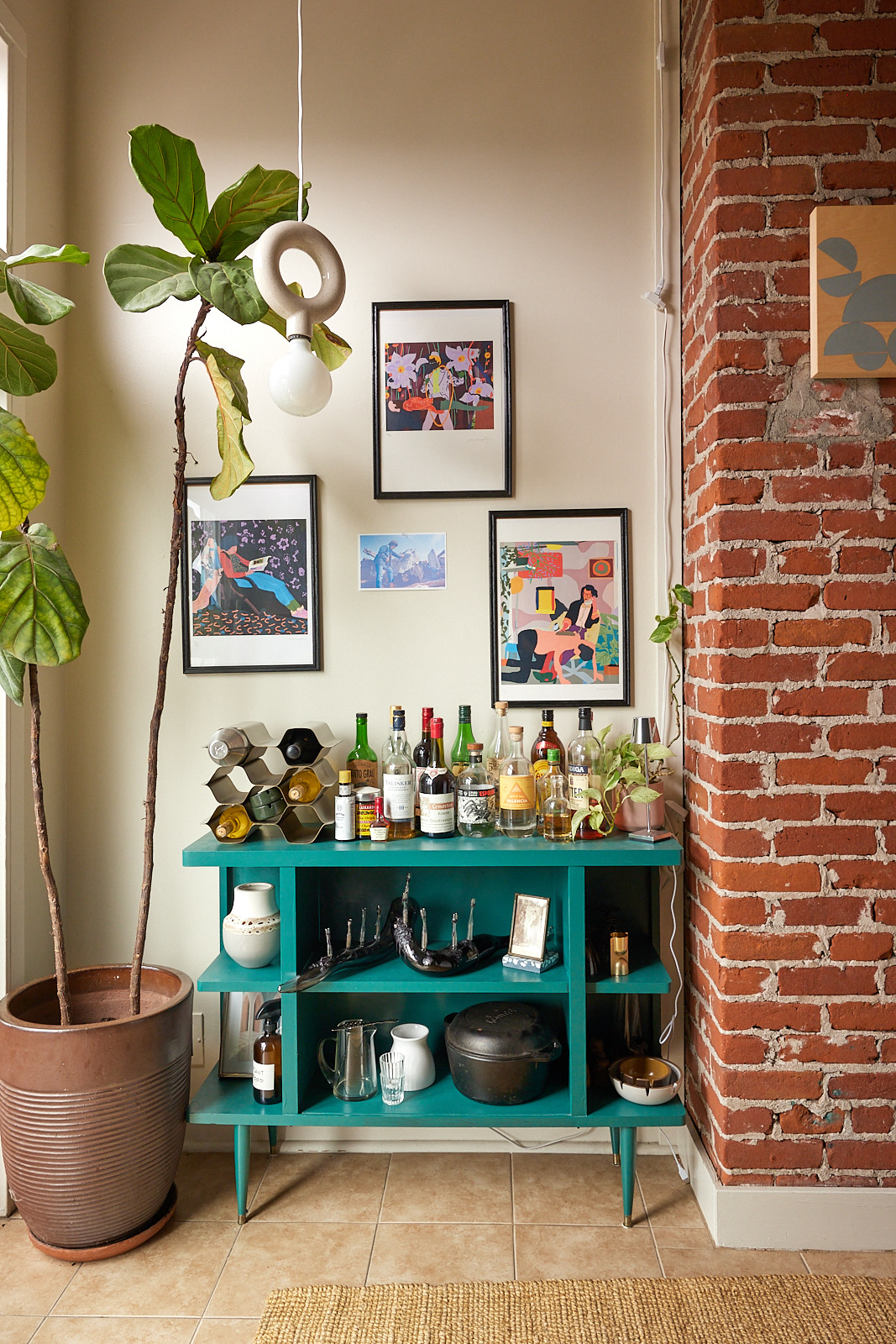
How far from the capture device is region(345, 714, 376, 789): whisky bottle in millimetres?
2158

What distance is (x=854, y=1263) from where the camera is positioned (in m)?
1.80

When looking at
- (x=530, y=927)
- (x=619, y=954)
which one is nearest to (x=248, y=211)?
(x=530, y=927)

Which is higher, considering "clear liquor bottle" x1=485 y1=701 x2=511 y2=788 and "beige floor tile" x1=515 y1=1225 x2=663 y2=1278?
"clear liquor bottle" x1=485 y1=701 x2=511 y2=788

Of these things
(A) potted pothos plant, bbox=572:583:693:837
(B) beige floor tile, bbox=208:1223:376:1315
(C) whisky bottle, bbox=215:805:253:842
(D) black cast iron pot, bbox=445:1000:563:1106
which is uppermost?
(A) potted pothos plant, bbox=572:583:693:837

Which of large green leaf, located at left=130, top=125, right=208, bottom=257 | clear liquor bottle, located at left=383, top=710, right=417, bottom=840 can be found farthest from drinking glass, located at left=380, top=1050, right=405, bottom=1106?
large green leaf, located at left=130, top=125, right=208, bottom=257

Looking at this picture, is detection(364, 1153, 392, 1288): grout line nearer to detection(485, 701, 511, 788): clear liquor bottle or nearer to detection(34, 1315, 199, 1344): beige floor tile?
detection(34, 1315, 199, 1344): beige floor tile

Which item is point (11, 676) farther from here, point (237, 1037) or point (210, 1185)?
point (210, 1185)

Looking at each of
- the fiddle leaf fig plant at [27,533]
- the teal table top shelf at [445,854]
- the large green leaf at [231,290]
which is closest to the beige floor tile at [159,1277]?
the fiddle leaf fig plant at [27,533]

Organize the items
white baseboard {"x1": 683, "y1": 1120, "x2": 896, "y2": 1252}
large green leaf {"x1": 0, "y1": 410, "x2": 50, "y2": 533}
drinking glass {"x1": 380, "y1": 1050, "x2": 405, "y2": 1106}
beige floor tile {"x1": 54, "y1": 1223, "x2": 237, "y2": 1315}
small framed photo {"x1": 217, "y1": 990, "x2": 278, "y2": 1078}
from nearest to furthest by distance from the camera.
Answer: large green leaf {"x1": 0, "y1": 410, "x2": 50, "y2": 533}, beige floor tile {"x1": 54, "y1": 1223, "x2": 237, "y2": 1315}, white baseboard {"x1": 683, "y1": 1120, "x2": 896, "y2": 1252}, drinking glass {"x1": 380, "y1": 1050, "x2": 405, "y2": 1106}, small framed photo {"x1": 217, "y1": 990, "x2": 278, "y2": 1078}

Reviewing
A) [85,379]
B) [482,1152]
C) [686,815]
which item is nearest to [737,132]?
[686,815]

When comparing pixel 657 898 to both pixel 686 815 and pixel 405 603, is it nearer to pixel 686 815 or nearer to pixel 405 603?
pixel 686 815

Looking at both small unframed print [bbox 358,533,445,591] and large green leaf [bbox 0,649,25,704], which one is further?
small unframed print [bbox 358,533,445,591]

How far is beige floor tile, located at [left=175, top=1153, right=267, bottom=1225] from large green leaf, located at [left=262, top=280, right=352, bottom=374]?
2003mm

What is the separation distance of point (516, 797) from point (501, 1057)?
1.90 feet
